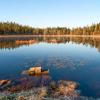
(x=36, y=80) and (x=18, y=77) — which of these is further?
(x=18, y=77)

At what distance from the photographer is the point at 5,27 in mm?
182125

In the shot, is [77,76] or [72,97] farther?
[77,76]

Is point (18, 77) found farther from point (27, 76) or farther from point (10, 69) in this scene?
point (10, 69)

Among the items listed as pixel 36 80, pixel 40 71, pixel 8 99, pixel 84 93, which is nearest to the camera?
pixel 8 99

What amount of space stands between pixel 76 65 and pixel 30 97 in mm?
20605

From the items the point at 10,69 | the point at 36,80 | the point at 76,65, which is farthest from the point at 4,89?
the point at 76,65

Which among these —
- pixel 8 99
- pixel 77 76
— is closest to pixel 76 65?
pixel 77 76

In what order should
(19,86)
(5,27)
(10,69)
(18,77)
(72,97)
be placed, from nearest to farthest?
(72,97) → (19,86) → (18,77) → (10,69) → (5,27)

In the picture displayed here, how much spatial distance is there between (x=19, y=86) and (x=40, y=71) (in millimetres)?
Result: 7045

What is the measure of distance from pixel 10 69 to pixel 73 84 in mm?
13280

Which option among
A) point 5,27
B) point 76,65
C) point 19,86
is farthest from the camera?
point 5,27

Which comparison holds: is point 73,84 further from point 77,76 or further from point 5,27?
point 5,27

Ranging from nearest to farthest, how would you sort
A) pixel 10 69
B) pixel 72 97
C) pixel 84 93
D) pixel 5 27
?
pixel 72 97 → pixel 84 93 → pixel 10 69 → pixel 5 27

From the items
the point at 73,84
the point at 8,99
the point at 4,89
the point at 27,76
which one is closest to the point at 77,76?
the point at 73,84
